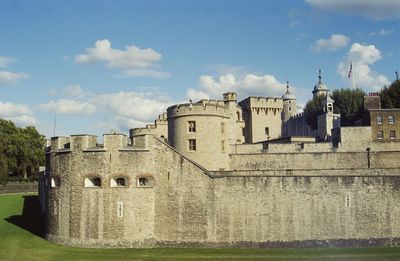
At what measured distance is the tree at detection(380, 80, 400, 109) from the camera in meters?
59.5

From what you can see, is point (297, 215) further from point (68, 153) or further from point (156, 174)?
point (68, 153)

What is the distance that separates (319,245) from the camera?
108 feet

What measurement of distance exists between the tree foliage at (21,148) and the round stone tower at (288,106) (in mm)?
40214

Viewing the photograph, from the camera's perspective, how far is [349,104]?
224 ft

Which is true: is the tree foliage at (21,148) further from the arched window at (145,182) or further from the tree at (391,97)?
the tree at (391,97)

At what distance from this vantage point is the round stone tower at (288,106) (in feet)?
266

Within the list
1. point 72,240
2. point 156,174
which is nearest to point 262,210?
point 156,174

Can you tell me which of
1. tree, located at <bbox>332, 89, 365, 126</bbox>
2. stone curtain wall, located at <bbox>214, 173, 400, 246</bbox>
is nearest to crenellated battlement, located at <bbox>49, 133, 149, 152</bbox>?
stone curtain wall, located at <bbox>214, 173, 400, 246</bbox>

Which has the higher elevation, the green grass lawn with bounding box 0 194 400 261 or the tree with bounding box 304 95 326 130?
the tree with bounding box 304 95 326 130

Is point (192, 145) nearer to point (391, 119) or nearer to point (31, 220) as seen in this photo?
point (31, 220)

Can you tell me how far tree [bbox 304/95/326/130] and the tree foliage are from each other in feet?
139

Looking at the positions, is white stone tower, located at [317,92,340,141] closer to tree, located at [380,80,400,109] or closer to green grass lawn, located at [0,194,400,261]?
tree, located at [380,80,400,109]

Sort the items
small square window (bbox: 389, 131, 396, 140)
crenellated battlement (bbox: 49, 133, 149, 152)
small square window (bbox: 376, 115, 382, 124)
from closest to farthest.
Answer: crenellated battlement (bbox: 49, 133, 149, 152)
small square window (bbox: 389, 131, 396, 140)
small square window (bbox: 376, 115, 382, 124)

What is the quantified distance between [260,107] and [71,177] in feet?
153
